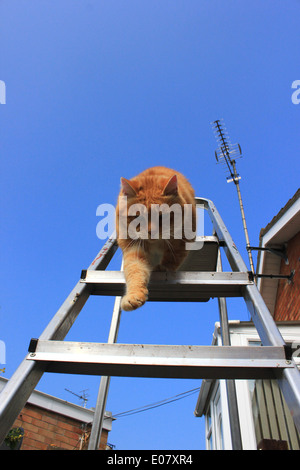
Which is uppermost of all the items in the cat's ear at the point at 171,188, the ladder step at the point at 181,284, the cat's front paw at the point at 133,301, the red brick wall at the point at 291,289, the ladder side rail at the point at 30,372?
the red brick wall at the point at 291,289

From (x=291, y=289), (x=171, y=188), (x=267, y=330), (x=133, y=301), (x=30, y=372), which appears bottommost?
(x=30, y=372)

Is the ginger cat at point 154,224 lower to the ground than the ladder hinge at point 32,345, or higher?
higher

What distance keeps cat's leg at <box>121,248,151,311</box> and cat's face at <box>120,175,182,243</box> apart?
0.55 feet

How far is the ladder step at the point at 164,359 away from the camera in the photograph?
1.03m

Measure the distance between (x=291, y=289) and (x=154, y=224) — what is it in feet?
12.9

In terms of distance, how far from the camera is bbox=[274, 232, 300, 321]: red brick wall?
487cm

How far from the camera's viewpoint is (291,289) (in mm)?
5117

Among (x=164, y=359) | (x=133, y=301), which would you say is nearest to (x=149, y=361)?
(x=164, y=359)

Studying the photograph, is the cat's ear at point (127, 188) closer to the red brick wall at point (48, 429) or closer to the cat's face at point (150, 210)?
Result: the cat's face at point (150, 210)

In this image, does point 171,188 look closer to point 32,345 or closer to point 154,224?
point 154,224

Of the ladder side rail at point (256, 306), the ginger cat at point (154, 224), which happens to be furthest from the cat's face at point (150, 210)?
the ladder side rail at point (256, 306)

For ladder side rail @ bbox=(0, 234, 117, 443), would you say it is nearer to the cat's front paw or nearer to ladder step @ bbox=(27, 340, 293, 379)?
ladder step @ bbox=(27, 340, 293, 379)

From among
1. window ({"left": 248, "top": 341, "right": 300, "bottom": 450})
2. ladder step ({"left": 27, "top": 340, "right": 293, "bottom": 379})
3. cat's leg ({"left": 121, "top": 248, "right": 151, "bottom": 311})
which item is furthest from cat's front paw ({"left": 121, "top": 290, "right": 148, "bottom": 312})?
window ({"left": 248, "top": 341, "right": 300, "bottom": 450})

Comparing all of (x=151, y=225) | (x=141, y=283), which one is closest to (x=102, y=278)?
(x=141, y=283)
